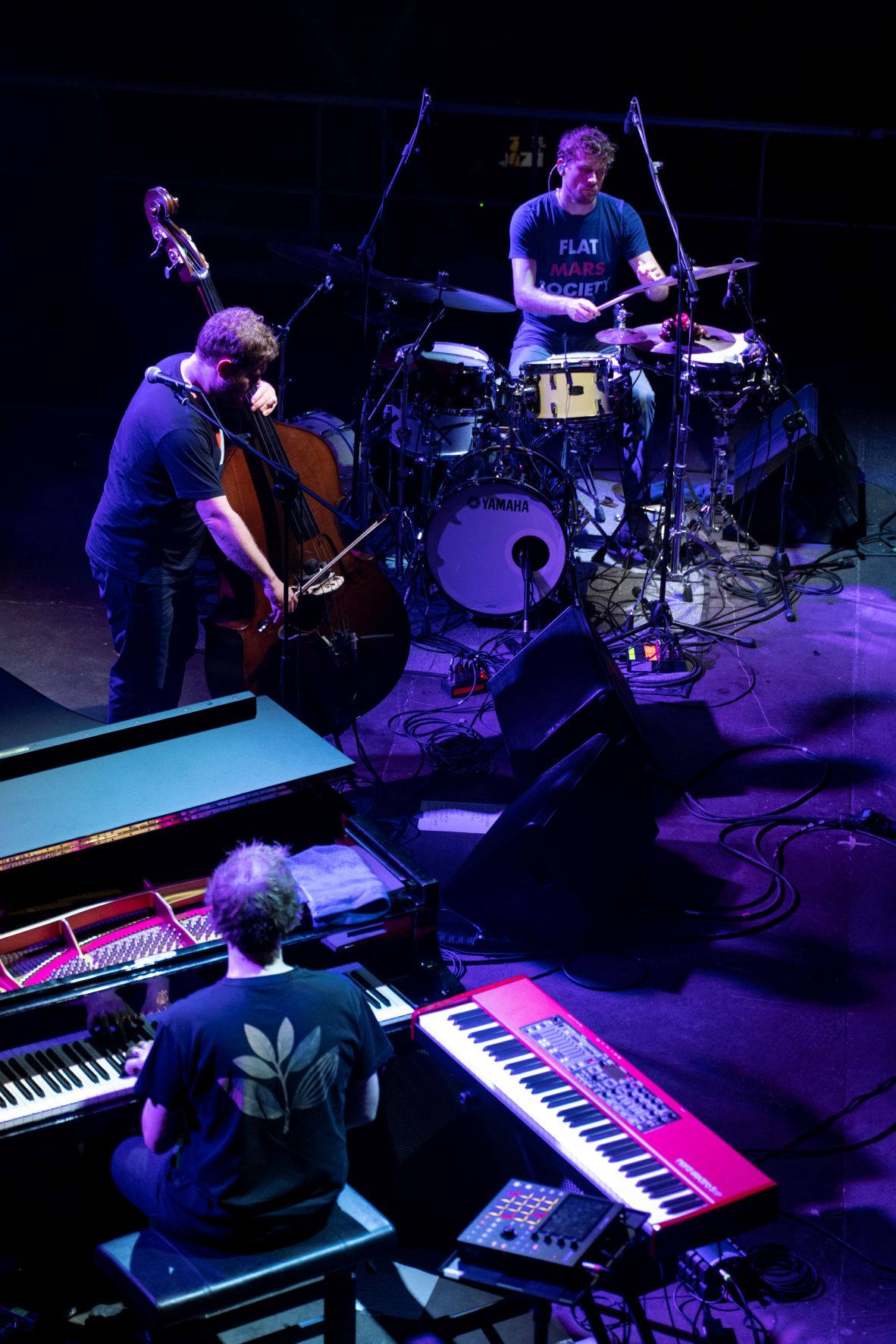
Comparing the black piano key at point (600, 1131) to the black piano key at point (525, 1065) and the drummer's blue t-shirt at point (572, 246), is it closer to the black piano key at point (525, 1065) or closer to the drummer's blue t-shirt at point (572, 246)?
the black piano key at point (525, 1065)

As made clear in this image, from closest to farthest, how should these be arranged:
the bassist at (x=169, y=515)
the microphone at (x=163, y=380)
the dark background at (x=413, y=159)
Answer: the microphone at (x=163, y=380)
the bassist at (x=169, y=515)
the dark background at (x=413, y=159)

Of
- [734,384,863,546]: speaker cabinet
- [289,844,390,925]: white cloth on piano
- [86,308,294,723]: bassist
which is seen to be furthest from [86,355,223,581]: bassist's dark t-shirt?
[734,384,863,546]: speaker cabinet

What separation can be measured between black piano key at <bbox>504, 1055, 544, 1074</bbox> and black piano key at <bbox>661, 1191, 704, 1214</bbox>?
1.76ft

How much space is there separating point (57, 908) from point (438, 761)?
9.35 feet

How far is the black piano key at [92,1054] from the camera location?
328 centimetres

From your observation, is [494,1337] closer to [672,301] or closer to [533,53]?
[672,301]

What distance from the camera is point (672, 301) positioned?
1411 cm

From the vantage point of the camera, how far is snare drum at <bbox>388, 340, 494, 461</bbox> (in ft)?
24.9

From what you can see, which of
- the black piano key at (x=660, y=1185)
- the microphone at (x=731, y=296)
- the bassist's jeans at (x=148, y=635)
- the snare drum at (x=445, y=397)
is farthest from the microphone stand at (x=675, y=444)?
the black piano key at (x=660, y=1185)

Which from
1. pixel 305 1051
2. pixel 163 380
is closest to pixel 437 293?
pixel 163 380

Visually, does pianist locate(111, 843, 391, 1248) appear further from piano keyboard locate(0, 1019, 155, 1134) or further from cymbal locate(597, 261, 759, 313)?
cymbal locate(597, 261, 759, 313)

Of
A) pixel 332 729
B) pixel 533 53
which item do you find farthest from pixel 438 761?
pixel 533 53

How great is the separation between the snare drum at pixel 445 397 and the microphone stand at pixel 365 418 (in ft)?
0.88

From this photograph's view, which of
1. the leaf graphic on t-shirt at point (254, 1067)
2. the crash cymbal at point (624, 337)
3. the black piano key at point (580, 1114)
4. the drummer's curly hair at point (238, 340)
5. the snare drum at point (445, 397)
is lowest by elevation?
the black piano key at point (580, 1114)
